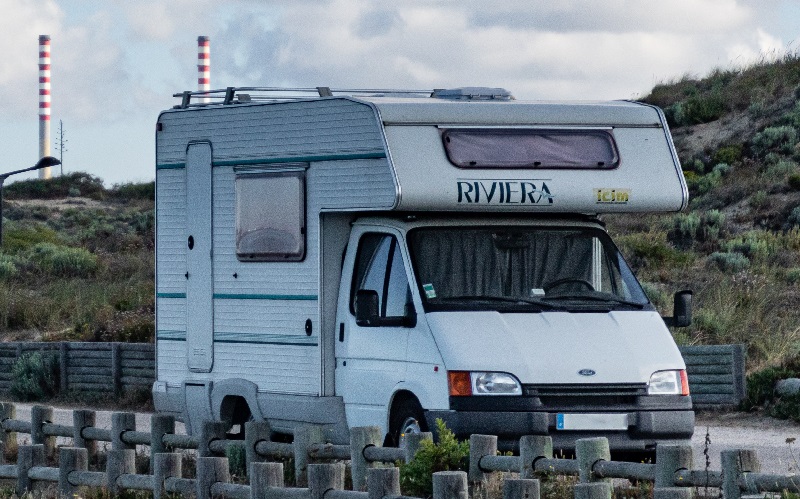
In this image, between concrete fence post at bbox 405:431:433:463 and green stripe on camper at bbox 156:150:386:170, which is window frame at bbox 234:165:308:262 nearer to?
green stripe on camper at bbox 156:150:386:170

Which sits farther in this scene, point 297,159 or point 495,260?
point 297,159

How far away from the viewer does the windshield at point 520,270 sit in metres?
11.3

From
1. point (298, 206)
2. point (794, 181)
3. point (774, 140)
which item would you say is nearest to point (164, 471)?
point (298, 206)

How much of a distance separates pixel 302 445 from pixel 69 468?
1800 mm

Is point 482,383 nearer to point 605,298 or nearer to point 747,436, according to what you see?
point 605,298

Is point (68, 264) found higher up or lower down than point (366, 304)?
higher up

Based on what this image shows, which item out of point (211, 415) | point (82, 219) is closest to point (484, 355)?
point (211, 415)

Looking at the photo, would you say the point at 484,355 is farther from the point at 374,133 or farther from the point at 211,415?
the point at 211,415

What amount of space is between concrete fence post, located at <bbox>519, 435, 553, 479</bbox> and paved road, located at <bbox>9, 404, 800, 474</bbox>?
12.8ft

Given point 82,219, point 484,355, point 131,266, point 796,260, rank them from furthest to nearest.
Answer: point 82,219 < point 131,266 < point 796,260 < point 484,355

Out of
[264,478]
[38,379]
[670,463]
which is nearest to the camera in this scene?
[670,463]

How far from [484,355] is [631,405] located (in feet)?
3.72

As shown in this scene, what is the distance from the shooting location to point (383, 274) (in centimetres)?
1162

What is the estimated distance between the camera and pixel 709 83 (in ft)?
158
